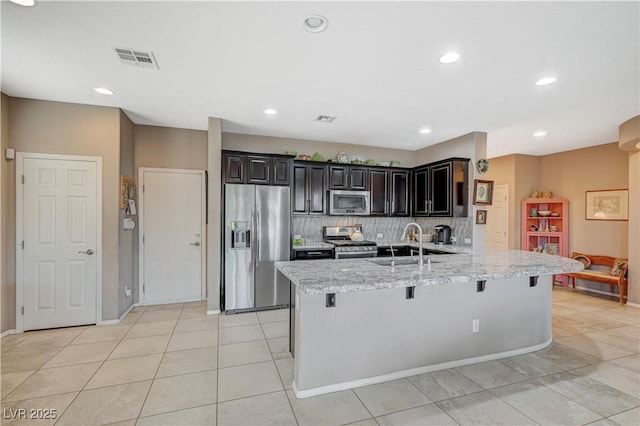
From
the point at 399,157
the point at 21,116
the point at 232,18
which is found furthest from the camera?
the point at 399,157

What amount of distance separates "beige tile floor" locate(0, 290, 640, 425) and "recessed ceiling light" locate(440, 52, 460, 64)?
8.91 ft

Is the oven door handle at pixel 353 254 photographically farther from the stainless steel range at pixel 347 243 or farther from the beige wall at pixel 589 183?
the beige wall at pixel 589 183

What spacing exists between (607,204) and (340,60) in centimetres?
605

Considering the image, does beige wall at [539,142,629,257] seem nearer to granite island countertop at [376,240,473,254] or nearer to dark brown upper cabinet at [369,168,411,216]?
granite island countertop at [376,240,473,254]

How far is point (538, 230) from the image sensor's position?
6.63 metres

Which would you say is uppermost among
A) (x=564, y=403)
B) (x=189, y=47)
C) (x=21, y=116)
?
(x=189, y=47)

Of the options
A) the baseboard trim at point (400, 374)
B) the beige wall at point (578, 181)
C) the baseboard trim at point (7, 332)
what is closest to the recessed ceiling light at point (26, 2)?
the baseboard trim at point (400, 374)

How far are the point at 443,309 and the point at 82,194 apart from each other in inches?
169

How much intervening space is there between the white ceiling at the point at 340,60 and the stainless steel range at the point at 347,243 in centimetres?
196

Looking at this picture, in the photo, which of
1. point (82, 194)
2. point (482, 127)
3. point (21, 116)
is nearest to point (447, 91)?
point (482, 127)

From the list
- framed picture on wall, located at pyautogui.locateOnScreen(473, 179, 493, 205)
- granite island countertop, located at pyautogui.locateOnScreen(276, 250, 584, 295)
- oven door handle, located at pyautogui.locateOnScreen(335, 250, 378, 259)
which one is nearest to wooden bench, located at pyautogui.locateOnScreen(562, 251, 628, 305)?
framed picture on wall, located at pyautogui.locateOnScreen(473, 179, 493, 205)

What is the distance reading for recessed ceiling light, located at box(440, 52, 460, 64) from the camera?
2492 millimetres

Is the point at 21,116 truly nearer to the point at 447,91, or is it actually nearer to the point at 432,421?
the point at 447,91

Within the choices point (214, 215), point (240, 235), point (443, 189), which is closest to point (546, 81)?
point (443, 189)
